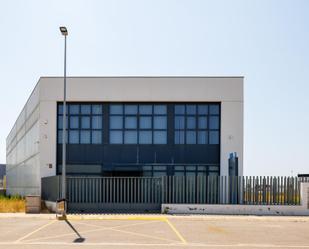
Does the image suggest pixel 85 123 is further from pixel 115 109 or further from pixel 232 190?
pixel 232 190

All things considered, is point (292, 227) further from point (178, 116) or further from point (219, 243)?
point (178, 116)

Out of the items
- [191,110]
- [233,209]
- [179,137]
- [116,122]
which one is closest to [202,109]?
[191,110]

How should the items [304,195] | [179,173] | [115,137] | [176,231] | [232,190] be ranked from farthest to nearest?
[115,137] → [179,173] → [232,190] → [304,195] → [176,231]

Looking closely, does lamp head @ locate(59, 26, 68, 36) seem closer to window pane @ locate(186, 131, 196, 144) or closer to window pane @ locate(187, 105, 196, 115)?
window pane @ locate(187, 105, 196, 115)

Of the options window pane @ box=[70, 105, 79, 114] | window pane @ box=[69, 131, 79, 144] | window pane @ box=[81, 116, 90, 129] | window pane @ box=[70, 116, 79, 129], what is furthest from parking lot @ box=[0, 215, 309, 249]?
window pane @ box=[70, 105, 79, 114]

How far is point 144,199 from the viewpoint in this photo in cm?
2317

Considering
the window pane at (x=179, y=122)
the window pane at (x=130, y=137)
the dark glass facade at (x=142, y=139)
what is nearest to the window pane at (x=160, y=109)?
the dark glass facade at (x=142, y=139)

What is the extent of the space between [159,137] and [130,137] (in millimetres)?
1942

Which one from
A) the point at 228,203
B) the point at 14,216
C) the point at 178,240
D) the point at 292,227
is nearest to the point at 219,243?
the point at 178,240

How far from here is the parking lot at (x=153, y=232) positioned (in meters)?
12.8

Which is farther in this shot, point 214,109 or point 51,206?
point 214,109

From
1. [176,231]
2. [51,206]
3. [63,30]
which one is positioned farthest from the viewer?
[51,206]

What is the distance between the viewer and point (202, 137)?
28.0 metres

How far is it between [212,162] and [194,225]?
418 inches
